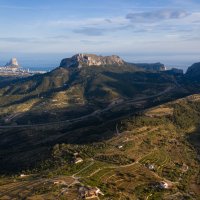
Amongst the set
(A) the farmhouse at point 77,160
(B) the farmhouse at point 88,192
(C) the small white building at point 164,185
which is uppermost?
(A) the farmhouse at point 77,160

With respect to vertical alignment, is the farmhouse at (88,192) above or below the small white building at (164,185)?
above

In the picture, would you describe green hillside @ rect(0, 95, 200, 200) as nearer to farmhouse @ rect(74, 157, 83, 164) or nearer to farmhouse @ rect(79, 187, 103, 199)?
farmhouse @ rect(74, 157, 83, 164)

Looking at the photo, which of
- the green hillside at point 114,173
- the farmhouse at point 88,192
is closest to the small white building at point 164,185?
the green hillside at point 114,173

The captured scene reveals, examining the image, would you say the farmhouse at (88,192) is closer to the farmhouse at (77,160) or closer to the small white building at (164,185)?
the small white building at (164,185)

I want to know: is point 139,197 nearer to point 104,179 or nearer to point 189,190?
point 104,179

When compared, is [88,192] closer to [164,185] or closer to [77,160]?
[164,185]

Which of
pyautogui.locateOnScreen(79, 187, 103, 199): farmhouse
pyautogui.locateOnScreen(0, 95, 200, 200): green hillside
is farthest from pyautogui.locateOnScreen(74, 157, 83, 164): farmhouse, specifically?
pyautogui.locateOnScreen(79, 187, 103, 199): farmhouse

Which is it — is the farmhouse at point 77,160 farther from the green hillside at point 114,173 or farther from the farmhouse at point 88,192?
the farmhouse at point 88,192

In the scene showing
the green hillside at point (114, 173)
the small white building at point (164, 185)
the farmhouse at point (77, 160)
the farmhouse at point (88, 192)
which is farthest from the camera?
the farmhouse at point (77, 160)

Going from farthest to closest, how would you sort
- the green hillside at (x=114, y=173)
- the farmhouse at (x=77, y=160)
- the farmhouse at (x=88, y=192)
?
the farmhouse at (x=77, y=160)
the green hillside at (x=114, y=173)
the farmhouse at (x=88, y=192)

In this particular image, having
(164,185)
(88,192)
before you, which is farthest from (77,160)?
(88,192)

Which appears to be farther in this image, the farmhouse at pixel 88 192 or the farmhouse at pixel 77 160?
the farmhouse at pixel 77 160

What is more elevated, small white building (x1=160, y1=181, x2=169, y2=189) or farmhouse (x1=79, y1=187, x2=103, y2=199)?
farmhouse (x1=79, y1=187, x2=103, y2=199)
